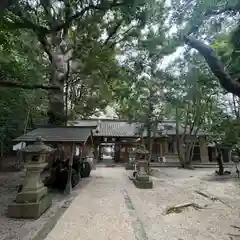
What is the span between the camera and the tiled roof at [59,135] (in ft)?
22.8

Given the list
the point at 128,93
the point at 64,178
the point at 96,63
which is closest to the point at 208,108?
the point at 128,93

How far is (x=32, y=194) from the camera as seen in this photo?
190 inches

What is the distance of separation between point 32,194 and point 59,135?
2.80 m

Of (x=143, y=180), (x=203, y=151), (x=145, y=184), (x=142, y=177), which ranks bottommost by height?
(x=145, y=184)

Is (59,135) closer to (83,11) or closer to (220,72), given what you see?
(83,11)

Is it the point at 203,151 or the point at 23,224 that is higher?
the point at 203,151

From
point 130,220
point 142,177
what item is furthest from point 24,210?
point 142,177

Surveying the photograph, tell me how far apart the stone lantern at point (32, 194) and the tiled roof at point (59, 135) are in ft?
4.94

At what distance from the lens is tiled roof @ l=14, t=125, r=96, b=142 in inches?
274

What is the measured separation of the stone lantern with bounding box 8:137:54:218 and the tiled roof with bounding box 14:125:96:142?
1.51 metres

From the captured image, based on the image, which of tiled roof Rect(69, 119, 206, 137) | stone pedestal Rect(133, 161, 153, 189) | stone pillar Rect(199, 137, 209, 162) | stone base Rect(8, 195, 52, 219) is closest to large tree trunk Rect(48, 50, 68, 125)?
stone pedestal Rect(133, 161, 153, 189)

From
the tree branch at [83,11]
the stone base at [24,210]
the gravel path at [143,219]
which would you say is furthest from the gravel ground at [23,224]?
the tree branch at [83,11]

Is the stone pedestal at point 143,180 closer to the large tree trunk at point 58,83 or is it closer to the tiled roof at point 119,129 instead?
the large tree trunk at point 58,83

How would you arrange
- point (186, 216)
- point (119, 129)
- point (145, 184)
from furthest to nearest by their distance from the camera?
point (119, 129) < point (145, 184) < point (186, 216)
